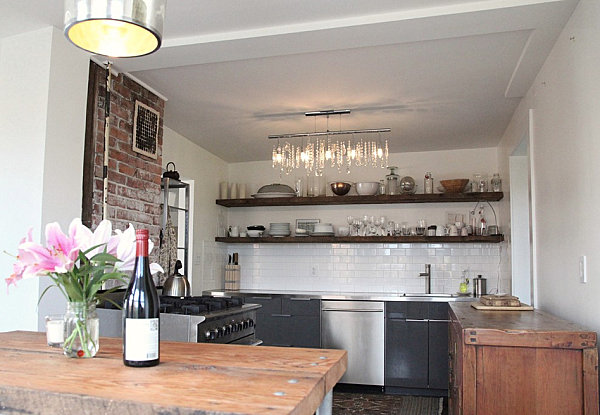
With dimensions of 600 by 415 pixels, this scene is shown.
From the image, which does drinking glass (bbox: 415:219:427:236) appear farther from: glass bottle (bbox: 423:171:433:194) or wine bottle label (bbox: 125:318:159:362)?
wine bottle label (bbox: 125:318:159:362)

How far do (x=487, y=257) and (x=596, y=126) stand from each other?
3798 millimetres

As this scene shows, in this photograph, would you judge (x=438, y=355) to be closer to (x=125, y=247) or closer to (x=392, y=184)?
(x=392, y=184)

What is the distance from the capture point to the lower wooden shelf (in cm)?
583

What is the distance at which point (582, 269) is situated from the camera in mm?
2715

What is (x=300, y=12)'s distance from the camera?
9.56ft

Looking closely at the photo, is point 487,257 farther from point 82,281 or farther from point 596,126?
point 82,281

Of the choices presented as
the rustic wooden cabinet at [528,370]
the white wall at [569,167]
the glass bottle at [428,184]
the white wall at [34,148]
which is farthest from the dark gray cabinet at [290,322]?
the rustic wooden cabinet at [528,370]

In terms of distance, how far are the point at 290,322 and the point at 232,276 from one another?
1129 mm

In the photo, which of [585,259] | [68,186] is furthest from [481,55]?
[68,186]

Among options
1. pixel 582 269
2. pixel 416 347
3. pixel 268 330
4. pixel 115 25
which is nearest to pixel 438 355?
pixel 416 347

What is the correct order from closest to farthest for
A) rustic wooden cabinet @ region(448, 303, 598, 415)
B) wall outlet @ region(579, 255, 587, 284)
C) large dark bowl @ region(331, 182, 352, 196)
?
rustic wooden cabinet @ region(448, 303, 598, 415) → wall outlet @ region(579, 255, 587, 284) → large dark bowl @ region(331, 182, 352, 196)

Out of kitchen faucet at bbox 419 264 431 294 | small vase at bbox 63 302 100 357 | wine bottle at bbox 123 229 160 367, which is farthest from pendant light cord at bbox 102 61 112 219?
kitchen faucet at bbox 419 264 431 294

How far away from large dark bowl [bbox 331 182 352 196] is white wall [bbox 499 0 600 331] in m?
2.69

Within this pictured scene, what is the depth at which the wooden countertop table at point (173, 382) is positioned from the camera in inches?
41.8
